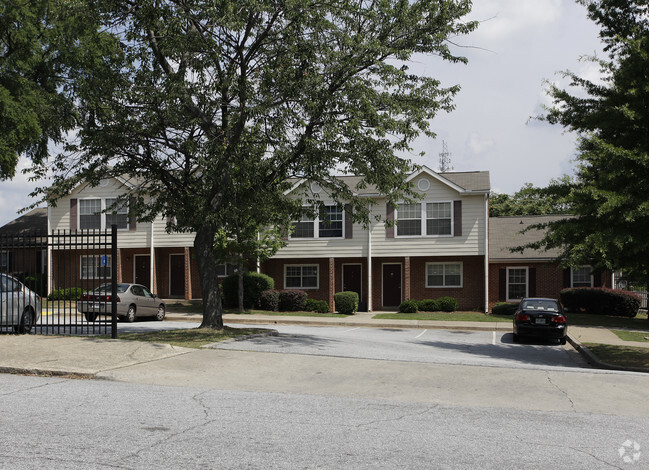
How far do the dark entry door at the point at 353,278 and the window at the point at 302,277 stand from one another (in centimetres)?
160

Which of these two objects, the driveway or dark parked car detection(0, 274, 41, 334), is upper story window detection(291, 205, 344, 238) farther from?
dark parked car detection(0, 274, 41, 334)

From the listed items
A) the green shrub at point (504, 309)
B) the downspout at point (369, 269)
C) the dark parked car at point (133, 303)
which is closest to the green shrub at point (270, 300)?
the downspout at point (369, 269)

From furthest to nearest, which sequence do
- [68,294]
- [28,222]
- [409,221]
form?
[28,222]
[409,221]
[68,294]

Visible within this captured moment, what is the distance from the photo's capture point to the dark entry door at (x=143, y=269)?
1412 inches

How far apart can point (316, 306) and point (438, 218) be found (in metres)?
7.55

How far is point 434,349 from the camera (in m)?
16.3

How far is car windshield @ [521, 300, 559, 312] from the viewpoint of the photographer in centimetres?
1922

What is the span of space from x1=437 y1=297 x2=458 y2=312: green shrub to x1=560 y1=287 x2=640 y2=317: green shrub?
18.6 feet

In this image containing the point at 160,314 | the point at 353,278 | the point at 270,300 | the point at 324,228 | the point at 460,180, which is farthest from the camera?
the point at 353,278

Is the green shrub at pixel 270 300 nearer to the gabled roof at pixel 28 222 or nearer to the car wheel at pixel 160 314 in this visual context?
the car wheel at pixel 160 314

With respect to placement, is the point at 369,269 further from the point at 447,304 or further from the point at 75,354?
the point at 75,354

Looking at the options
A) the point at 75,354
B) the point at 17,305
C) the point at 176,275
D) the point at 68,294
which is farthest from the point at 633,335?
the point at 68,294

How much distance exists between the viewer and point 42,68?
26.8 m

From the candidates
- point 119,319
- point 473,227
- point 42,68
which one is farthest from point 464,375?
point 42,68
